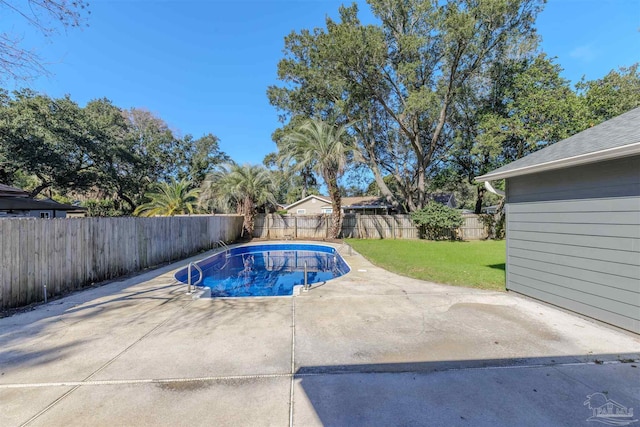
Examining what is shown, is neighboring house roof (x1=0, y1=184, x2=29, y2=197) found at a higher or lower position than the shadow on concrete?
higher

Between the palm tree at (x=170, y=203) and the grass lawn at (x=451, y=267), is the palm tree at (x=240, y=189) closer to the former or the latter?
the palm tree at (x=170, y=203)

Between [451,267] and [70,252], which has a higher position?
[70,252]

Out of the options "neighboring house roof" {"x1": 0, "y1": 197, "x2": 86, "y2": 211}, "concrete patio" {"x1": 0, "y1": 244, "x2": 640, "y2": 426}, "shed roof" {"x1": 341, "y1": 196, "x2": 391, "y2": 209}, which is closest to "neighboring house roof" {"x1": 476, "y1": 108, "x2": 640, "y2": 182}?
"concrete patio" {"x1": 0, "y1": 244, "x2": 640, "y2": 426}

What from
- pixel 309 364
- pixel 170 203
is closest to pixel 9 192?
pixel 309 364

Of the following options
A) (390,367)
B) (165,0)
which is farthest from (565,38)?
(390,367)

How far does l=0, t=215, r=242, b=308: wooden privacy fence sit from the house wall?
9.34 m

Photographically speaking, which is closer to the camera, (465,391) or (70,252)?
(465,391)

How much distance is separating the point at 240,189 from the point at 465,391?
15.0 metres

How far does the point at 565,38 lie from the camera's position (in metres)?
14.4

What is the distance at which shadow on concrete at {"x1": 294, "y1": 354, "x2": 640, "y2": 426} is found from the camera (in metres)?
2.21

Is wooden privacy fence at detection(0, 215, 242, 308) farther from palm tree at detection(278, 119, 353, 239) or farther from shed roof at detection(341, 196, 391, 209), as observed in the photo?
shed roof at detection(341, 196, 391, 209)

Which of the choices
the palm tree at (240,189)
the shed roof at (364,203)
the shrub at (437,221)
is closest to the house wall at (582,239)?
the shrub at (437,221)

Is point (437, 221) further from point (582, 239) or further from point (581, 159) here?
point (581, 159)

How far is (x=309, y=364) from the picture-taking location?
3012 millimetres
